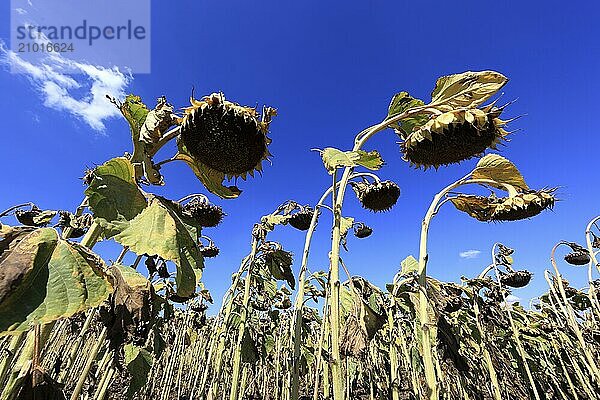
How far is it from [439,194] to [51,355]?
530 inches

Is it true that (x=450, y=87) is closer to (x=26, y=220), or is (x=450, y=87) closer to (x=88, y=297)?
(x=88, y=297)

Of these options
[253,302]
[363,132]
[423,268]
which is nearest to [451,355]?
[423,268]

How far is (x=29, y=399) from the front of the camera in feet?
3.30

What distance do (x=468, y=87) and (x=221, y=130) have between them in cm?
135

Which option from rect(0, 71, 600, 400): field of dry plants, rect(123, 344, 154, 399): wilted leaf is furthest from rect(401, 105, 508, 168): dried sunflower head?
rect(123, 344, 154, 399): wilted leaf

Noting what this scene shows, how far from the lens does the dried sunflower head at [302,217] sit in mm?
4355

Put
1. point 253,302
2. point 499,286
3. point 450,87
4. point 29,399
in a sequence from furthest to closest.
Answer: point 499,286, point 253,302, point 450,87, point 29,399

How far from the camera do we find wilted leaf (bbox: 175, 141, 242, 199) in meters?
1.61

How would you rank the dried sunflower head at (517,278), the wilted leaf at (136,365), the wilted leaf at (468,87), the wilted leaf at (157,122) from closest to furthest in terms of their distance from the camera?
the wilted leaf at (157,122), the wilted leaf at (468,87), the wilted leaf at (136,365), the dried sunflower head at (517,278)

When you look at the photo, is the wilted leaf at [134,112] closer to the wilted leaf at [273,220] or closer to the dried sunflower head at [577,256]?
the wilted leaf at [273,220]

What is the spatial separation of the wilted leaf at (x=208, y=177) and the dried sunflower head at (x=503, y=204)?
152cm

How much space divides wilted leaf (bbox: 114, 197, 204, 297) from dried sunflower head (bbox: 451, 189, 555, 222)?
1793 millimetres

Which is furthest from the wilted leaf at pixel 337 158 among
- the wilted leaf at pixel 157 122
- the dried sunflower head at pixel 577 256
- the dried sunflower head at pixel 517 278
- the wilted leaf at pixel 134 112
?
the dried sunflower head at pixel 577 256

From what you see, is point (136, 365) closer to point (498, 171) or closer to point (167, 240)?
point (167, 240)
